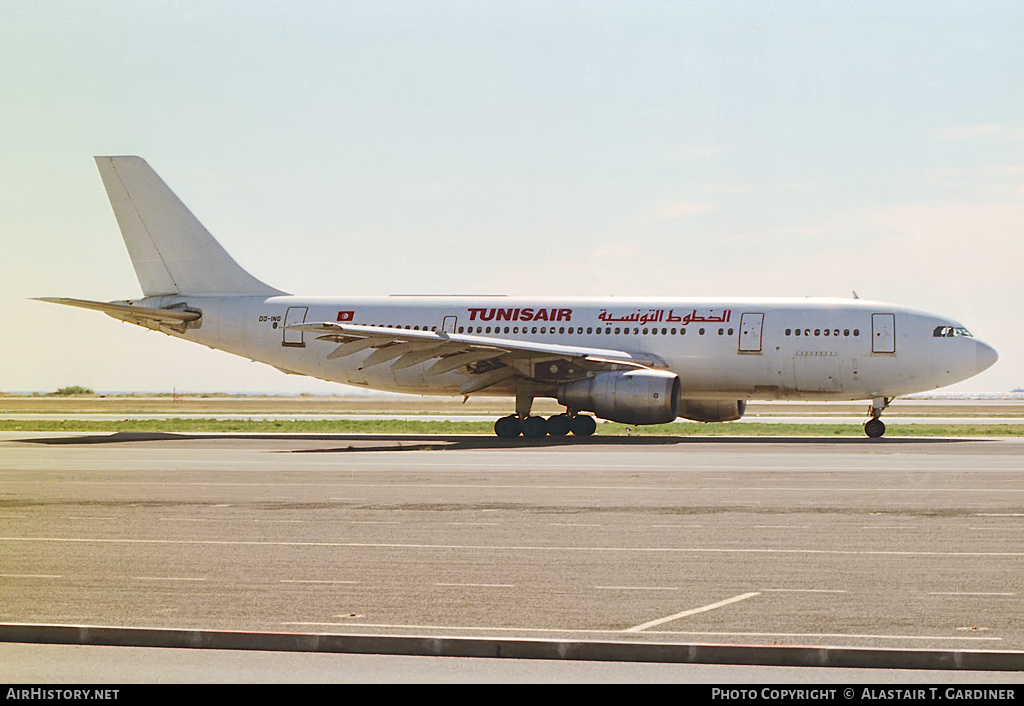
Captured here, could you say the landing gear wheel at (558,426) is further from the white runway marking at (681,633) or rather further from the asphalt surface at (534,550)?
the white runway marking at (681,633)

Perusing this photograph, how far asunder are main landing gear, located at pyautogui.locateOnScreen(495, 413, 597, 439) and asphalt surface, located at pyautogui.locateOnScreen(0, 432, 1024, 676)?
11306 mm

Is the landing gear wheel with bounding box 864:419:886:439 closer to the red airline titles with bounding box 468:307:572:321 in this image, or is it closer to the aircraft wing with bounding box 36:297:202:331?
the red airline titles with bounding box 468:307:572:321

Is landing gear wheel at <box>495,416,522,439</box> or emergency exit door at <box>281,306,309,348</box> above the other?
emergency exit door at <box>281,306,309,348</box>

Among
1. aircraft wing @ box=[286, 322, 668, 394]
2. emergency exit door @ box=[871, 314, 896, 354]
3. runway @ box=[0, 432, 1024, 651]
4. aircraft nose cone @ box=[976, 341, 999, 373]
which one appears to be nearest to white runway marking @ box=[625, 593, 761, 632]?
runway @ box=[0, 432, 1024, 651]

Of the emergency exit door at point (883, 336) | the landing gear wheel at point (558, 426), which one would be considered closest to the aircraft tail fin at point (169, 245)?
the landing gear wheel at point (558, 426)

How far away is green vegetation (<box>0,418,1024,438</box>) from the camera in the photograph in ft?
123

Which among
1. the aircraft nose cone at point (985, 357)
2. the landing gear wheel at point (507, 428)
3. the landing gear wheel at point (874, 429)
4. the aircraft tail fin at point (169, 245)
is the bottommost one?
the landing gear wheel at point (507, 428)

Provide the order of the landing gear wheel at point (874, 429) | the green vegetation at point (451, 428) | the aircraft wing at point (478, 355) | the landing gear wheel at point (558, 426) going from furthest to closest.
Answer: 1. the green vegetation at point (451, 428)
2. the landing gear wheel at point (558, 426)
3. the landing gear wheel at point (874, 429)
4. the aircraft wing at point (478, 355)

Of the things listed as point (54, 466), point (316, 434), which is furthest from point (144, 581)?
point (316, 434)

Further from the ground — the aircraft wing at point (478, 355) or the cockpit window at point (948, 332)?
the cockpit window at point (948, 332)

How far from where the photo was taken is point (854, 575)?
1077 cm

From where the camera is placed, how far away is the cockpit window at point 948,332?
116 feet

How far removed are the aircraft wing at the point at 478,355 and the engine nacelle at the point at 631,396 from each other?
1207 mm
